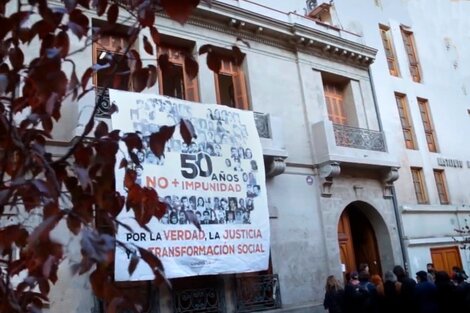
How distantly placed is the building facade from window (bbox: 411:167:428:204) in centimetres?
4

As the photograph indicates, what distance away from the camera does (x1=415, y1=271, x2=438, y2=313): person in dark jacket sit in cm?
814

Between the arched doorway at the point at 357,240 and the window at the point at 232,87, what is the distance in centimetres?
454

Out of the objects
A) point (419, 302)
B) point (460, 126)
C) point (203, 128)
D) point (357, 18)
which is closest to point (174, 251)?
point (203, 128)

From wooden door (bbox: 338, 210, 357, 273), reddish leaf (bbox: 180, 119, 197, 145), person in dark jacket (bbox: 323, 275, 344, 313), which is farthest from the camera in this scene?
wooden door (bbox: 338, 210, 357, 273)

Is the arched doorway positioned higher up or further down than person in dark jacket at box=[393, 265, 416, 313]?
higher up

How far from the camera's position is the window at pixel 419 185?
54.7 feet

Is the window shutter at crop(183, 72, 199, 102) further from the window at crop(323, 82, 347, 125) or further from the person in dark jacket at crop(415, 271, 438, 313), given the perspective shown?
the person in dark jacket at crop(415, 271, 438, 313)

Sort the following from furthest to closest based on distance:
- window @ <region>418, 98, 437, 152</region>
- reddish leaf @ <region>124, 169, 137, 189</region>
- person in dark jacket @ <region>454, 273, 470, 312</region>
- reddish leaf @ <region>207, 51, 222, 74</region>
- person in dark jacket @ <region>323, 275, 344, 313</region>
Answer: window @ <region>418, 98, 437, 152</region>, person in dark jacket @ <region>323, 275, 344, 313</region>, person in dark jacket @ <region>454, 273, 470, 312</region>, reddish leaf @ <region>124, 169, 137, 189</region>, reddish leaf @ <region>207, 51, 222, 74</region>

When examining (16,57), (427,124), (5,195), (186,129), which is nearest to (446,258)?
(427,124)

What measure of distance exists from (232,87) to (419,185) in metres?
8.09

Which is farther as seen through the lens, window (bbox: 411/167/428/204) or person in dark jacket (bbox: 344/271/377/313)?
window (bbox: 411/167/428/204)

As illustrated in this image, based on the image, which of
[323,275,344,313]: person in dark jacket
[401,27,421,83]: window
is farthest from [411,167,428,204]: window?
[323,275,344,313]: person in dark jacket

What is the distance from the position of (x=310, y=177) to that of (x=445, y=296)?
5.40m

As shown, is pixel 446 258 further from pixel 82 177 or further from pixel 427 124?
pixel 82 177
